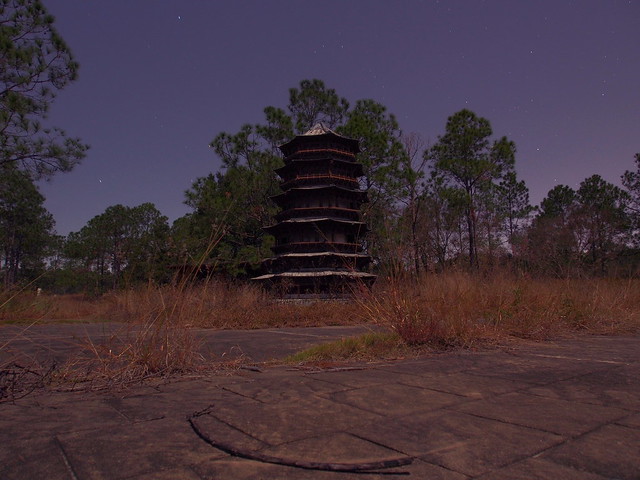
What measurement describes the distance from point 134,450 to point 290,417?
66 cm

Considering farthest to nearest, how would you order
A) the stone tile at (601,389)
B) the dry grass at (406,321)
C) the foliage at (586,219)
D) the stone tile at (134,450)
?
the foliage at (586,219) < the dry grass at (406,321) < the stone tile at (601,389) < the stone tile at (134,450)

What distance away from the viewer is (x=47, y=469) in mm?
1366

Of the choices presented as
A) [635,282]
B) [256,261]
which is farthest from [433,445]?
[256,261]

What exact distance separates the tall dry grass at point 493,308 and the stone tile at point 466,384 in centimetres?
138

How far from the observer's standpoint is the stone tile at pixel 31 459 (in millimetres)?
1330

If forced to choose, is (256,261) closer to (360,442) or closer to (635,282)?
(635,282)

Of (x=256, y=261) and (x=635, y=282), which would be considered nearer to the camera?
(x=635, y=282)

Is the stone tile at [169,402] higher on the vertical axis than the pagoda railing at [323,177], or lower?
lower

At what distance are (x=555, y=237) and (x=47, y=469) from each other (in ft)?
115

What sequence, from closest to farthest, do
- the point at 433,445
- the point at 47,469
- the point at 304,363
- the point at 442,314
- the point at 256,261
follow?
the point at 47,469 < the point at 433,445 < the point at 304,363 < the point at 442,314 < the point at 256,261

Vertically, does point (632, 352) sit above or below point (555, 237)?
below

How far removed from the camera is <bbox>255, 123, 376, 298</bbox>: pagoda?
21.0 m

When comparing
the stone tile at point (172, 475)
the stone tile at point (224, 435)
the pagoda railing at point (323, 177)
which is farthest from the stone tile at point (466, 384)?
the pagoda railing at point (323, 177)

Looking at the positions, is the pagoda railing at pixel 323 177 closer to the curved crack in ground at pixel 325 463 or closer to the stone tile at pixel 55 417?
the stone tile at pixel 55 417
